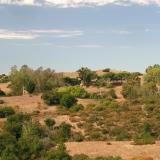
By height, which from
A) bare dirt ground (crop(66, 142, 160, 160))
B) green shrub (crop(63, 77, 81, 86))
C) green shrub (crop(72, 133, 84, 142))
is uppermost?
green shrub (crop(63, 77, 81, 86))

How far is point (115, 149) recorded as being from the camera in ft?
144

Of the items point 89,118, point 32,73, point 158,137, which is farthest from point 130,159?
point 32,73

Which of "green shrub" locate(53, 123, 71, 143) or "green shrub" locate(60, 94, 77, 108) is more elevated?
"green shrub" locate(60, 94, 77, 108)

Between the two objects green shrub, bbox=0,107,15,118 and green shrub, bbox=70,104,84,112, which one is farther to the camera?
green shrub, bbox=70,104,84,112

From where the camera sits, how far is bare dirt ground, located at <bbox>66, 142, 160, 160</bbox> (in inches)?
1623

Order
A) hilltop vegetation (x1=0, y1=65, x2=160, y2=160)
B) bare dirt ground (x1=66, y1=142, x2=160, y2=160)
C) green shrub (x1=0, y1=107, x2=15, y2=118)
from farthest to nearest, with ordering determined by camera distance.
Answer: green shrub (x1=0, y1=107, x2=15, y2=118) < hilltop vegetation (x1=0, y1=65, x2=160, y2=160) < bare dirt ground (x1=66, y1=142, x2=160, y2=160)

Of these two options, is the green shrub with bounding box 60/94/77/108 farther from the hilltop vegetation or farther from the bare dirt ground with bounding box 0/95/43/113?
the bare dirt ground with bounding box 0/95/43/113

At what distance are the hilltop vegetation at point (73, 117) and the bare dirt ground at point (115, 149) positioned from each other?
1348 mm

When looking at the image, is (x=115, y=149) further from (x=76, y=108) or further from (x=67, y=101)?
(x=67, y=101)

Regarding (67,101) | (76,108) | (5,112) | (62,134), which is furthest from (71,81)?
(62,134)

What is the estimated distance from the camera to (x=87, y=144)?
47.4 metres

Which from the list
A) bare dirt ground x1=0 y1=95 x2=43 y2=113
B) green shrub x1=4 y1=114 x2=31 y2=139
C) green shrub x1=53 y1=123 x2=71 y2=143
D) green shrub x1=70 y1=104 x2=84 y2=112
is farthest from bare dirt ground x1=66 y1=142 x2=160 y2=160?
bare dirt ground x1=0 y1=95 x2=43 y2=113

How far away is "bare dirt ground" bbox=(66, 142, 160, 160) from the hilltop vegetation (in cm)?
135

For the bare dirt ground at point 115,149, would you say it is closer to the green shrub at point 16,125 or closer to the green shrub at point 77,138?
the green shrub at point 77,138
